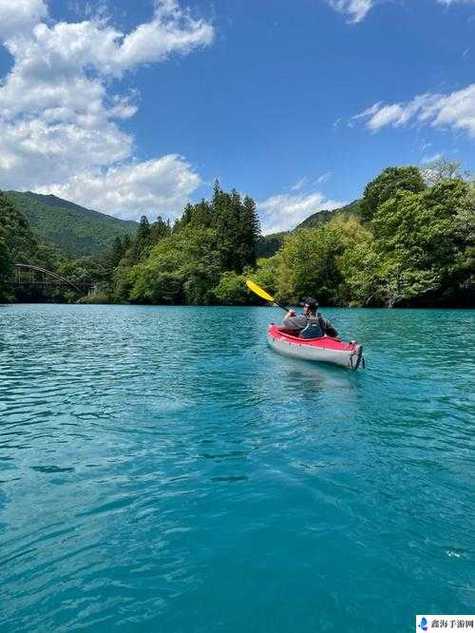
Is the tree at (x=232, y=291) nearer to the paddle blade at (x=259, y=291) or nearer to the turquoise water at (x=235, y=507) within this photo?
the paddle blade at (x=259, y=291)

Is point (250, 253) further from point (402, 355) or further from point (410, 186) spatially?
point (402, 355)

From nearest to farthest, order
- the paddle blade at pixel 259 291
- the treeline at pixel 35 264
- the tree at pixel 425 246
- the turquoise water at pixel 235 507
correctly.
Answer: the turquoise water at pixel 235 507 → the paddle blade at pixel 259 291 → the tree at pixel 425 246 → the treeline at pixel 35 264

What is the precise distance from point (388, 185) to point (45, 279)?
87795 millimetres

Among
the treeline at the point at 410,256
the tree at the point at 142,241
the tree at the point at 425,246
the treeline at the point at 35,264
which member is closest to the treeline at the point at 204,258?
the tree at the point at 142,241

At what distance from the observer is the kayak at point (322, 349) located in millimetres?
14379

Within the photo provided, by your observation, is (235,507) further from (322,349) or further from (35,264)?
(35,264)

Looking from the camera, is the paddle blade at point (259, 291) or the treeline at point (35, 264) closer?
the paddle blade at point (259, 291)

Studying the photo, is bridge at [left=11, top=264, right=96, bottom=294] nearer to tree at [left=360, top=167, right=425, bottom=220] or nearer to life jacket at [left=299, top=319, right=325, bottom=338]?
tree at [left=360, top=167, right=425, bottom=220]

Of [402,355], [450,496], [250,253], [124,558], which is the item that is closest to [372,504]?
[450,496]

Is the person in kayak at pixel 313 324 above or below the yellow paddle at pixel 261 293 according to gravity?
below

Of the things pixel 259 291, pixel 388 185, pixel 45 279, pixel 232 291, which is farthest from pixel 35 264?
pixel 259 291

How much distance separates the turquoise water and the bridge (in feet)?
375

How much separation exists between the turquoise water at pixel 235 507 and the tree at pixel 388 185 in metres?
67.7

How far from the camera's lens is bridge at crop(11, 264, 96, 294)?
385 ft
